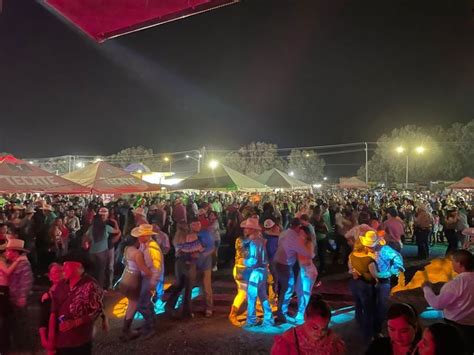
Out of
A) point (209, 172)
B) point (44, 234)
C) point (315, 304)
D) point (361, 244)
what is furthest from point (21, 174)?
point (209, 172)

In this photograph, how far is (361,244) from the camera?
219 inches

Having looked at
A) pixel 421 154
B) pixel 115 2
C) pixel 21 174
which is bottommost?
pixel 21 174

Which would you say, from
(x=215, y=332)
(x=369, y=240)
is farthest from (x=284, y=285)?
(x=369, y=240)

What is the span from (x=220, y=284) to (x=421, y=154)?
48893mm

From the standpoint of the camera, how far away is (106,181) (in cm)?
1104

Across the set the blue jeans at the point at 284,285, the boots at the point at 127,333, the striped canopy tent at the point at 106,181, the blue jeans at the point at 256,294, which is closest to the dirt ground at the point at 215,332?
the boots at the point at 127,333

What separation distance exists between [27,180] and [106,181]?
2.41m

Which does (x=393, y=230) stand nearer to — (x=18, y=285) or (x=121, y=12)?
(x=18, y=285)

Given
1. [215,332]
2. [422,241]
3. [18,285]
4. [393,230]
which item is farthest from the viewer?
[422,241]

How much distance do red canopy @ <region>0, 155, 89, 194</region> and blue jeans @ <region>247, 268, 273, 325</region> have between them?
16.7ft

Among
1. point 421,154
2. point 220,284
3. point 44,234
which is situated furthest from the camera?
point 421,154

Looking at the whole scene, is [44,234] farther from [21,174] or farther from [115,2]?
[115,2]

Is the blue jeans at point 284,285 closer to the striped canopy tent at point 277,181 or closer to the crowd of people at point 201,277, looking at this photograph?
the crowd of people at point 201,277

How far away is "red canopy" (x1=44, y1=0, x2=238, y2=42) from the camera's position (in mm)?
2553
